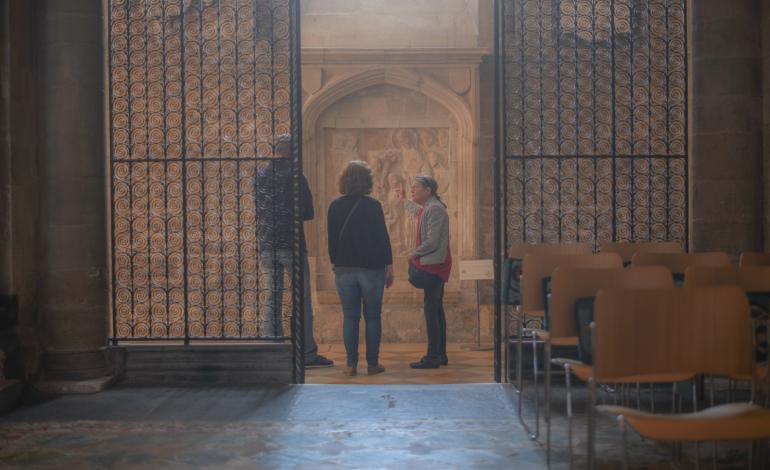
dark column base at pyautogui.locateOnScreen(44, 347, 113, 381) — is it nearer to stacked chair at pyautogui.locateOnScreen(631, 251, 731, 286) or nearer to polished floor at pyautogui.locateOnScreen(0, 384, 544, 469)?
polished floor at pyautogui.locateOnScreen(0, 384, 544, 469)

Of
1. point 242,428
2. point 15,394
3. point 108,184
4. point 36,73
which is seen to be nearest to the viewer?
point 242,428

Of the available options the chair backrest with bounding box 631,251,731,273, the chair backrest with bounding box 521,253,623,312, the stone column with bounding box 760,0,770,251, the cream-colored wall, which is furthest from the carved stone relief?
the chair backrest with bounding box 521,253,623,312

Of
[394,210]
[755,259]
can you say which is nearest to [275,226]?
[755,259]

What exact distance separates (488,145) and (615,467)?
20.6 feet

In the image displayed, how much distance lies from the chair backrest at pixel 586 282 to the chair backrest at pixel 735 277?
32cm

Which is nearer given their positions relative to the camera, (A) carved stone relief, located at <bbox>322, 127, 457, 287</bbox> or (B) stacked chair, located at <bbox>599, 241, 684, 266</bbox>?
(B) stacked chair, located at <bbox>599, 241, 684, 266</bbox>

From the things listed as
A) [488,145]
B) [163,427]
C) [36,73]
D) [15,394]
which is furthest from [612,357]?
[488,145]

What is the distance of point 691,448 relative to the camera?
4469 millimetres

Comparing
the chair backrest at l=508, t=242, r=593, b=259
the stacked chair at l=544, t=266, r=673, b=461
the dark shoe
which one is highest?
the chair backrest at l=508, t=242, r=593, b=259

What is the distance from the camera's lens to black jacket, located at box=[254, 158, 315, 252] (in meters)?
6.64

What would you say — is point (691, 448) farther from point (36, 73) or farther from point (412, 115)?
point (412, 115)

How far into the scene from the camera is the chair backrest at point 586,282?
13.3 ft

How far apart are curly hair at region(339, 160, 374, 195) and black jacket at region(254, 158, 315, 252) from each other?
0.43m

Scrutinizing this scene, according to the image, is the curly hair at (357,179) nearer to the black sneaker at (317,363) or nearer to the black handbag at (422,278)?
the black handbag at (422,278)
